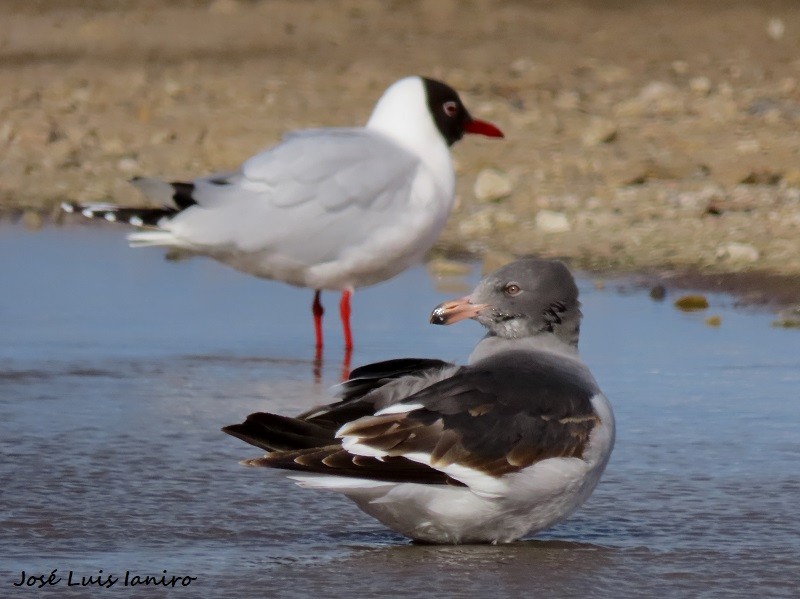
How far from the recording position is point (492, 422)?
13.0 feet

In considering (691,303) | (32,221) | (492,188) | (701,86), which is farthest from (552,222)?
(701,86)

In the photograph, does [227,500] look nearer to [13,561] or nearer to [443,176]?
[13,561]

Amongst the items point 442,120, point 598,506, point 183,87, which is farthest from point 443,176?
point 183,87

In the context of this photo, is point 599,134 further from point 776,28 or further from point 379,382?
point 379,382

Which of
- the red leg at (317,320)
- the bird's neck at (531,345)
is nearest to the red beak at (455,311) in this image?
the bird's neck at (531,345)

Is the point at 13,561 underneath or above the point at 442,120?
underneath

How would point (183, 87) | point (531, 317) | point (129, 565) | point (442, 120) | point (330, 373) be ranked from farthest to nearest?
point (183, 87)
point (442, 120)
point (330, 373)
point (531, 317)
point (129, 565)

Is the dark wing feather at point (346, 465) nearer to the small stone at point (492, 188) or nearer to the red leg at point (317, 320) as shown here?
→ the red leg at point (317, 320)

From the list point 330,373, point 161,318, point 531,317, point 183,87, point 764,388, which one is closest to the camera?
point 531,317

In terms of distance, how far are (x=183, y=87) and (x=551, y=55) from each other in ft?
11.3

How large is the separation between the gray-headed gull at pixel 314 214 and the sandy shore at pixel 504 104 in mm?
1281

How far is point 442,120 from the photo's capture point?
323 inches

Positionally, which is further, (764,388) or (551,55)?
(551,55)

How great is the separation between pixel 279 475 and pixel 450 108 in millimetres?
4438
